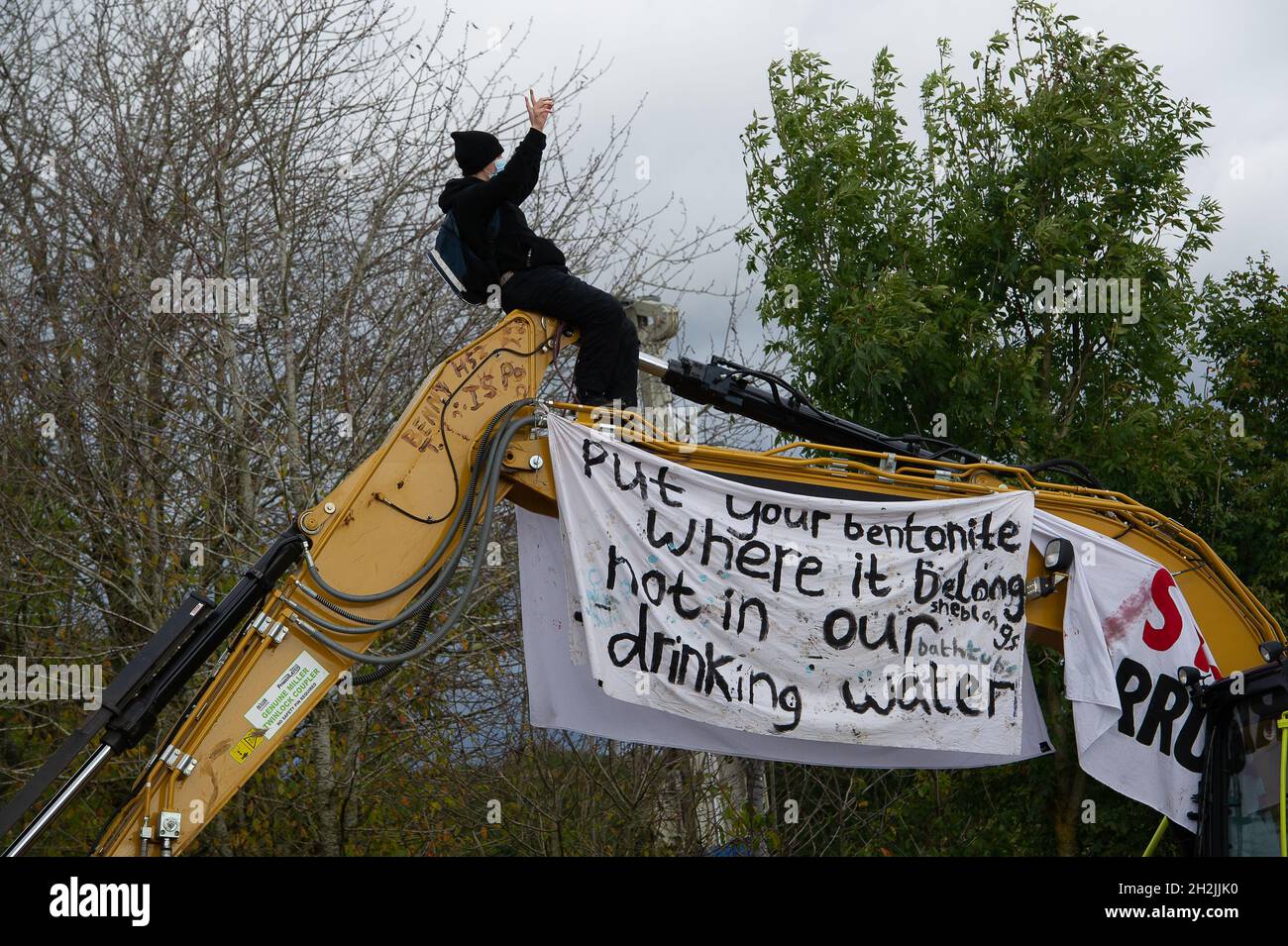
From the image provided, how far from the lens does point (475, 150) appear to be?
6.52 meters

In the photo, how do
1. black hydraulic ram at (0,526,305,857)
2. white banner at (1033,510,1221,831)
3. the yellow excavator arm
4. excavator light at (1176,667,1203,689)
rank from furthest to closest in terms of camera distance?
excavator light at (1176,667,1203,689) < white banner at (1033,510,1221,831) < the yellow excavator arm < black hydraulic ram at (0,526,305,857)

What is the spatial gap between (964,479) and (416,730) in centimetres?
582

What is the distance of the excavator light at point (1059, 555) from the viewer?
7.26m

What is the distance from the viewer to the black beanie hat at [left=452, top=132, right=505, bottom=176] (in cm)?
652

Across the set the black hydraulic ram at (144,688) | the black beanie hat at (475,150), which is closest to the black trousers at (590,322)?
the black beanie hat at (475,150)

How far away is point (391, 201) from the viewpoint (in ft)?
41.1

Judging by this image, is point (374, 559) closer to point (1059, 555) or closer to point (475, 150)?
point (475, 150)

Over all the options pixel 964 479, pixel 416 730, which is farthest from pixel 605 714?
pixel 416 730

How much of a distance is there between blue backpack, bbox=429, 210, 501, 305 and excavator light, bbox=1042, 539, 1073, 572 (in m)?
3.27

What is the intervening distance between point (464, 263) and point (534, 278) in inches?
13.5

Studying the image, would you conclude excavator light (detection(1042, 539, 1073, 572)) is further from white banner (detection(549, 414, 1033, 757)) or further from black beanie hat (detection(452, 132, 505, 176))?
black beanie hat (detection(452, 132, 505, 176))

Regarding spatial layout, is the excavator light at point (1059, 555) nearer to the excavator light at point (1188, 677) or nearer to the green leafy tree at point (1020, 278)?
the excavator light at point (1188, 677)

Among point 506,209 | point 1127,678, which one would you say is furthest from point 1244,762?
point 506,209

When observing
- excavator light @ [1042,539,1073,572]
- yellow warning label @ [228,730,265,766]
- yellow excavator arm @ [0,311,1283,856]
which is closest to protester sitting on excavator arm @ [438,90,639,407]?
yellow excavator arm @ [0,311,1283,856]
